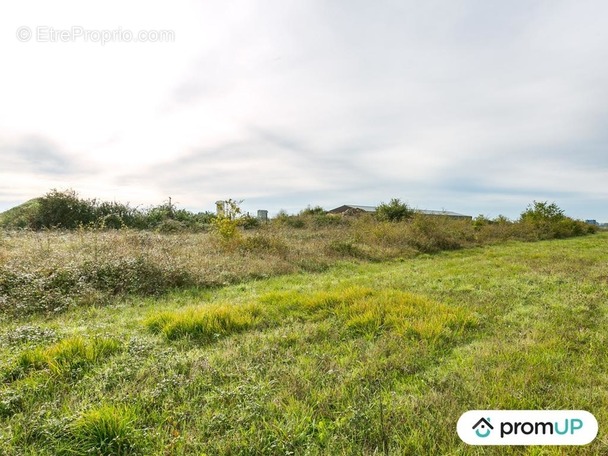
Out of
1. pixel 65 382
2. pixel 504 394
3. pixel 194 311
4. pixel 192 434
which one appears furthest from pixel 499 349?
pixel 65 382

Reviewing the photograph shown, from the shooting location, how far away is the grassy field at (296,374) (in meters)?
2.17

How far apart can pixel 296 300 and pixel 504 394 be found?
3.44 metres

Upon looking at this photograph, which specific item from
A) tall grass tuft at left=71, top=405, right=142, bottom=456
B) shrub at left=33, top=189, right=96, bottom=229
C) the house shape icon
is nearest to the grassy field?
tall grass tuft at left=71, top=405, right=142, bottom=456

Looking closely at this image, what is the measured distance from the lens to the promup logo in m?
2.15

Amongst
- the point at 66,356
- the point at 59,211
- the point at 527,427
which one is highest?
the point at 59,211

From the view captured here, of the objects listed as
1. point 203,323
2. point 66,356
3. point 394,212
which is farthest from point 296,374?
point 394,212

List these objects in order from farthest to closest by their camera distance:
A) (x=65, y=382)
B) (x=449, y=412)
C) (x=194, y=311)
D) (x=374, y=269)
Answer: (x=374, y=269) < (x=194, y=311) < (x=65, y=382) < (x=449, y=412)

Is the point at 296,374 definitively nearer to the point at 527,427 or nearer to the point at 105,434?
the point at 105,434

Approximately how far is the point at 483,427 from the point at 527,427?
1.11ft

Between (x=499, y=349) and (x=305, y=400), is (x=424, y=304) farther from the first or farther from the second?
(x=305, y=400)

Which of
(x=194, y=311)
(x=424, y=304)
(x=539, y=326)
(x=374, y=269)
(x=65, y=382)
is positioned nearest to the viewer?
(x=65, y=382)

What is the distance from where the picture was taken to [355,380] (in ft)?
9.48

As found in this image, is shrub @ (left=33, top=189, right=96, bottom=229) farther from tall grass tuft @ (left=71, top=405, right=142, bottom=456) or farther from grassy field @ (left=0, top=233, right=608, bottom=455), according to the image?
tall grass tuft @ (left=71, top=405, right=142, bottom=456)

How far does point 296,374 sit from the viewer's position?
9.80ft
